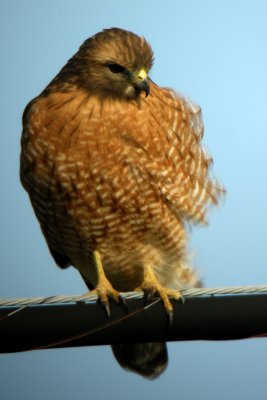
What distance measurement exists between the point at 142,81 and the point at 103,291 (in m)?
1.11

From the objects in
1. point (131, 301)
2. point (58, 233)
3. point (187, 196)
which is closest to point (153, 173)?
point (187, 196)

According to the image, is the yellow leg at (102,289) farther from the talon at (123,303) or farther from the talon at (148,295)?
the talon at (148,295)

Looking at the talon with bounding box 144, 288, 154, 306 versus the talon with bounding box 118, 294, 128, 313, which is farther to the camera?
the talon with bounding box 144, 288, 154, 306

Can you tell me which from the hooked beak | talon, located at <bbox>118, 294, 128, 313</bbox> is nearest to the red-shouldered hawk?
the hooked beak

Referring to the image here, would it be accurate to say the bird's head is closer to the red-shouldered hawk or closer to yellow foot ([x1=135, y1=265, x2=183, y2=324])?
the red-shouldered hawk

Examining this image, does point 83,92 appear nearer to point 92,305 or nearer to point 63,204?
point 63,204

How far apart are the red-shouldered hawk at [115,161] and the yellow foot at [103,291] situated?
11 mm

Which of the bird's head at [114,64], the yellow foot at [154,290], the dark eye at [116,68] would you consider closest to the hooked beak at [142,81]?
the bird's head at [114,64]

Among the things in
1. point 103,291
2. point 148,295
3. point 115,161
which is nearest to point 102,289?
point 103,291

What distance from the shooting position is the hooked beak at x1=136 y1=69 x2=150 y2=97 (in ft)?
15.9

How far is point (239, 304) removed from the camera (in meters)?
3.54

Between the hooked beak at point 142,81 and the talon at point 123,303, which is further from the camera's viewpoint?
the hooked beak at point 142,81

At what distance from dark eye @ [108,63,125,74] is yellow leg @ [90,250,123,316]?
108 centimetres

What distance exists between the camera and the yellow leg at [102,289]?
14.5 feet
